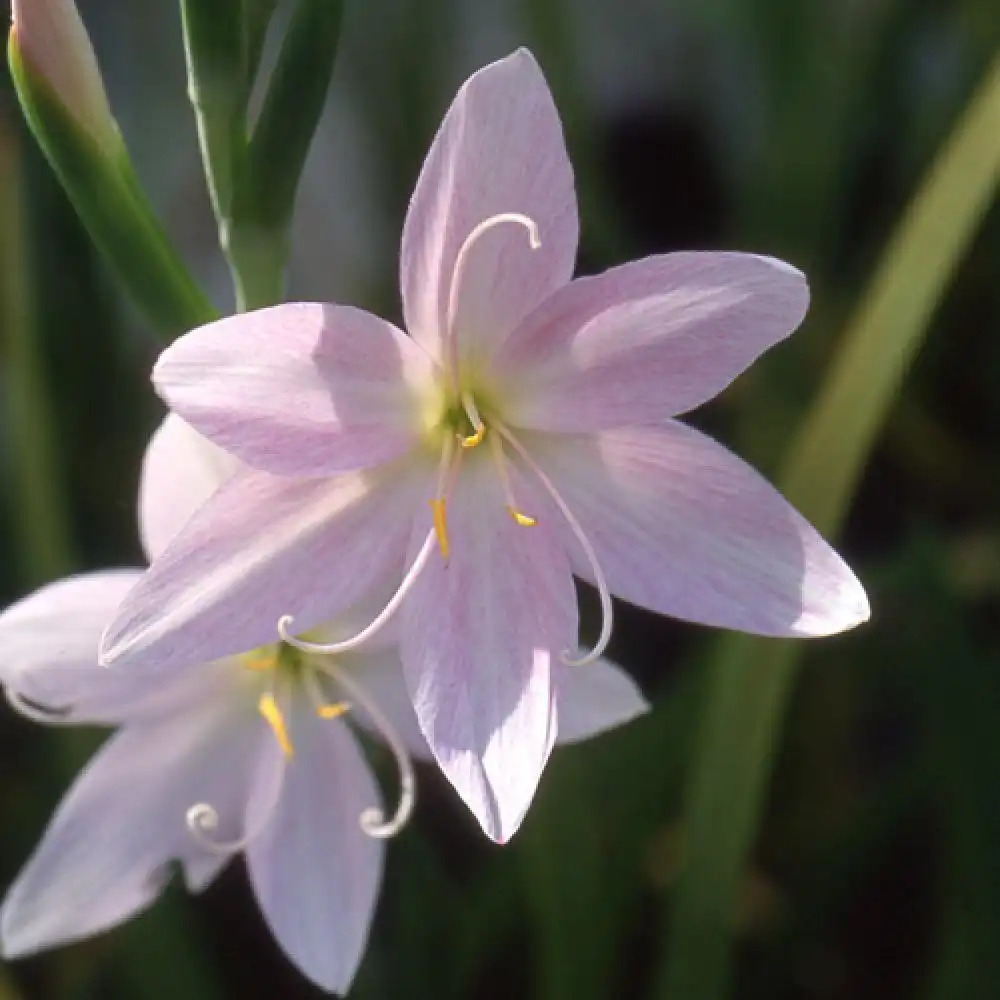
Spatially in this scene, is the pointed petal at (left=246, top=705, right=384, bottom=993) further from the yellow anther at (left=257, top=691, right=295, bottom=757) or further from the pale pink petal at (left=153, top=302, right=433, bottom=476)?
the pale pink petal at (left=153, top=302, right=433, bottom=476)

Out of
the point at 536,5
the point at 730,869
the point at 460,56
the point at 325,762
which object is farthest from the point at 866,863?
the point at 460,56

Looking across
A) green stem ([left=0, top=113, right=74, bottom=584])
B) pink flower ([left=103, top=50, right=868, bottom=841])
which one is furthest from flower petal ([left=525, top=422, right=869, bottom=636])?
green stem ([left=0, top=113, right=74, bottom=584])

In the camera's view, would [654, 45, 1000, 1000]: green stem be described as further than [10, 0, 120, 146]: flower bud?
Yes

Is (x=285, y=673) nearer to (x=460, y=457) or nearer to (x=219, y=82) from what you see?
(x=460, y=457)

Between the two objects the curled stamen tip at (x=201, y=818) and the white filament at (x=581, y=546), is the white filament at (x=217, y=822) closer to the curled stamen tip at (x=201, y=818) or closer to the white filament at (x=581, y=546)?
the curled stamen tip at (x=201, y=818)

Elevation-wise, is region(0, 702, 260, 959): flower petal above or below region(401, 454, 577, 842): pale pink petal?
below

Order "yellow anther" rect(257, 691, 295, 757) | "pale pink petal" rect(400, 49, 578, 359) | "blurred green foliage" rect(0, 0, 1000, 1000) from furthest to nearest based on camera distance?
1. "blurred green foliage" rect(0, 0, 1000, 1000)
2. "yellow anther" rect(257, 691, 295, 757)
3. "pale pink petal" rect(400, 49, 578, 359)

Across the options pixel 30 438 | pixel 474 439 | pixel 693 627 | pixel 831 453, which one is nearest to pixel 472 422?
pixel 474 439

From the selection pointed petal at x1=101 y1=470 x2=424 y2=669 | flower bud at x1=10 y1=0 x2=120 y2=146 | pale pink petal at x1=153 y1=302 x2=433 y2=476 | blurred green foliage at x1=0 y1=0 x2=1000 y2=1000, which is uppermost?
flower bud at x1=10 y1=0 x2=120 y2=146

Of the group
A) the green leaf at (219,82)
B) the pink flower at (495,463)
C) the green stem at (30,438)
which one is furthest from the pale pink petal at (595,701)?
the green stem at (30,438)
